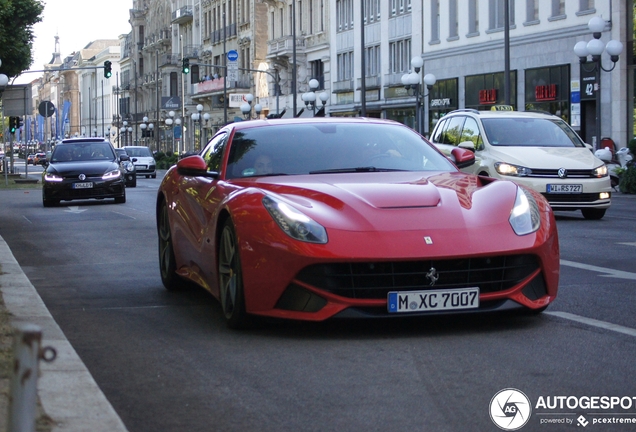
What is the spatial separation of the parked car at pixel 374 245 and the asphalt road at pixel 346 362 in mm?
200

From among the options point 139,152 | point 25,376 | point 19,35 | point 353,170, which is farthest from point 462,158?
point 139,152

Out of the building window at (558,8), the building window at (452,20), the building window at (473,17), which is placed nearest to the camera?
the building window at (558,8)

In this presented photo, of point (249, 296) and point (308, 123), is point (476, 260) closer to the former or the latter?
point (249, 296)

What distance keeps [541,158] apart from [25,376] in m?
15.6

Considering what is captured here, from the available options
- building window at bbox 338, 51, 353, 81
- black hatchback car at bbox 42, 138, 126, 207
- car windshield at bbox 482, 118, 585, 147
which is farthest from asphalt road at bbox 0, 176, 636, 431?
building window at bbox 338, 51, 353, 81

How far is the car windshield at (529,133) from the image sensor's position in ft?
62.3

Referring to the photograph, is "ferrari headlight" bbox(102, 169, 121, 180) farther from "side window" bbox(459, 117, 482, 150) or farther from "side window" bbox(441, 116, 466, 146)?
"side window" bbox(459, 117, 482, 150)

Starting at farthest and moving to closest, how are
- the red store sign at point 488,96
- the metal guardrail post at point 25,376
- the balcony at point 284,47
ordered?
the balcony at point 284,47 < the red store sign at point 488,96 < the metal guardrail post at point 25,376

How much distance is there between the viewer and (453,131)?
2041 cm

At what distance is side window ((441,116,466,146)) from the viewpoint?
793 inches

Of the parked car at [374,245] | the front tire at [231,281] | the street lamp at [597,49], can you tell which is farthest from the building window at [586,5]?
the front tire at [231,281]

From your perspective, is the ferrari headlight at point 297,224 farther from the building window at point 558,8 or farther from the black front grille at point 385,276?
the building window at point 558,8

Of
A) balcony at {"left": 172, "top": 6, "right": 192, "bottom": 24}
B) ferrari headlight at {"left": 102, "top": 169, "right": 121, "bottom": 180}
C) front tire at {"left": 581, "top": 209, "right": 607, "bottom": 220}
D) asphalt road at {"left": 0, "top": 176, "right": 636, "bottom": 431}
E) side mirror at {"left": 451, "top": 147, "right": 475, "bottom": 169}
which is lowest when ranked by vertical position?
front tire at {"left": 581, "top": 209, "right": 607, "bottom": 220}

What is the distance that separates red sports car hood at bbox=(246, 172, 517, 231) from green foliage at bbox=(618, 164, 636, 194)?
68.6 feet
